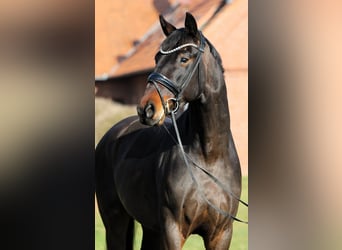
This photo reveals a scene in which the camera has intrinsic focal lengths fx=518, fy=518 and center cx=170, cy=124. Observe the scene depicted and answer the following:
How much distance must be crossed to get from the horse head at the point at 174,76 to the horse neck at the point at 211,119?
0.08 metres

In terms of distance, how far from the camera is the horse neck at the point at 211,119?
273 centimetres

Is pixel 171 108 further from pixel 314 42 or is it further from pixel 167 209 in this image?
pixel 314 42

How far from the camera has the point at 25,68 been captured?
3.19 feet

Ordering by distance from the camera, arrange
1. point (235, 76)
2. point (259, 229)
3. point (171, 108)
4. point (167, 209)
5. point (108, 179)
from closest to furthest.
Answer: point (259, 229)
point (171, 108)
point (167, 209)
point (108, 179)
point (235, 76)

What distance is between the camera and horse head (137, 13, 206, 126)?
2.46m

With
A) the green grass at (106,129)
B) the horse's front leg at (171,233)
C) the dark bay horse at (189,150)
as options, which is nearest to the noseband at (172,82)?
the dark bay horse at (189,150)

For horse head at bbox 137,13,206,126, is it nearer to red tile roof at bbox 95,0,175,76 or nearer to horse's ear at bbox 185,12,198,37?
horse's ear at bbox 185,12,198,37

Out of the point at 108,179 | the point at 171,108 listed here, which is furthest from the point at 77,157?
the point at 108,179

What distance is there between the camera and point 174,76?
2553mm

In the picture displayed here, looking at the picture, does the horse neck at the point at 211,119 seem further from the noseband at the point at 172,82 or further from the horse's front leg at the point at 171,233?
the horse's front leg at the point at 171,233

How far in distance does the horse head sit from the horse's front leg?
58 centimetres

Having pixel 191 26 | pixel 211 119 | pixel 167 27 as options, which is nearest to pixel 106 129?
pixel 167 27

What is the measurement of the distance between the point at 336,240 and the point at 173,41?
4.22 feet

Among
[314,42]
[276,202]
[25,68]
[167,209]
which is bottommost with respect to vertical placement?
[167,209]
